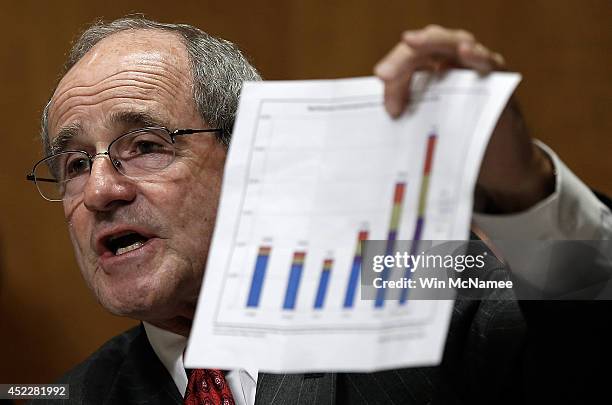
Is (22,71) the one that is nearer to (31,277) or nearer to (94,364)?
(31,277)

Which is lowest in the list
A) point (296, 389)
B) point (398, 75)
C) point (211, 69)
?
point (296, 389)

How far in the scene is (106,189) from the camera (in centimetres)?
143

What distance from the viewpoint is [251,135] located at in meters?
0.97

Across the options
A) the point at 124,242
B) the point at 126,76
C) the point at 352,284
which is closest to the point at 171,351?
the point at 124,242

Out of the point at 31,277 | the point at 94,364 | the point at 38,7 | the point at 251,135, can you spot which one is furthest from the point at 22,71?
the point at 251,135

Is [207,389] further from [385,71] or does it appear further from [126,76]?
[385,71]

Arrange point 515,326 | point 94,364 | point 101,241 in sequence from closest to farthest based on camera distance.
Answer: point 515,326 → point 101,241 → point 94,364

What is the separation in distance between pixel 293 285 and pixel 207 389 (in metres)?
0.70

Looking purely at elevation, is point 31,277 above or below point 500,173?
below

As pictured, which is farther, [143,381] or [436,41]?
[143,381]

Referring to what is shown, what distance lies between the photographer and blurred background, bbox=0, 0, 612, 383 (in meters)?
2.22

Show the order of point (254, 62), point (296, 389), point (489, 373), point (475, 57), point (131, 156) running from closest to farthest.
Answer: point (475, 57), point (489, 373), point (296, 389), point (131, 156), point (254, 62)

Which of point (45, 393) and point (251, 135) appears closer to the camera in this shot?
point (251, 135)

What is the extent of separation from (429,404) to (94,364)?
0.82 metres
